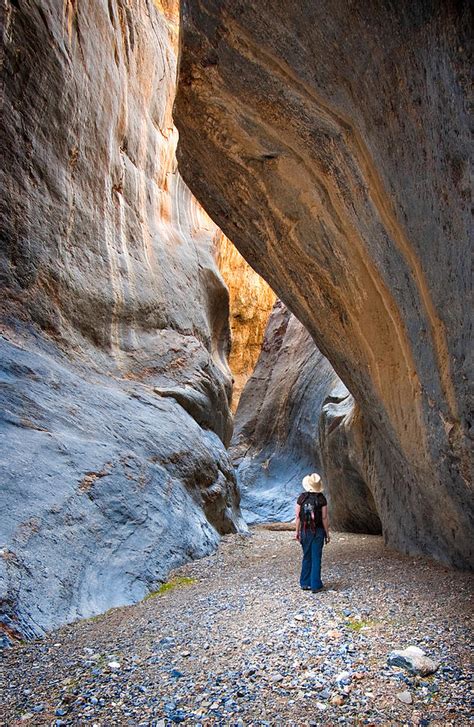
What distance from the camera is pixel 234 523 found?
12.0m

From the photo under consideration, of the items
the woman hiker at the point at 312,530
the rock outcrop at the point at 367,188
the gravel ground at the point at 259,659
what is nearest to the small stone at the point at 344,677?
the gravel ground at the point at 259,659

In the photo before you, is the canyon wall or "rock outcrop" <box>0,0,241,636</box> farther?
the canyon wall

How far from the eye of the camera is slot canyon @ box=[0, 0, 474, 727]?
4.44 meters

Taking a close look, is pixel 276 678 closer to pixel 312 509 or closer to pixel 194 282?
pixel 312 509

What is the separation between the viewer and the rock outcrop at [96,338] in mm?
6250

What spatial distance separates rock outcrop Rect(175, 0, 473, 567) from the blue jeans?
1483 millimetres

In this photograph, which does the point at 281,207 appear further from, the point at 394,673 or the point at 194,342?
the point at 194,342

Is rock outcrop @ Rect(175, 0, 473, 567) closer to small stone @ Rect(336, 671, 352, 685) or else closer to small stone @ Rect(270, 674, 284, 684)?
small stone @ Rect(336, 671, 352, 685)

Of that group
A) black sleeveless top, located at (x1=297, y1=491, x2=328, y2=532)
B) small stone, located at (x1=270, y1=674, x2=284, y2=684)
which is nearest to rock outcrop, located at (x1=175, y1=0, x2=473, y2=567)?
black sleeveless top, located at (x1=297, y1=491, x2=328, y2=532)

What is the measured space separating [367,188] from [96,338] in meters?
6.28

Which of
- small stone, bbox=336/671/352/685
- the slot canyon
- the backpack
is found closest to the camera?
small stone, bbox=336/671/352/685

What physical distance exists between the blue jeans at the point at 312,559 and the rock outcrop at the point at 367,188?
1483mm

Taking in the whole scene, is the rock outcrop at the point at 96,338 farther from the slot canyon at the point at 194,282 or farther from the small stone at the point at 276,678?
the small stone at the point at 276,678

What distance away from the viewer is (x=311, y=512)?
Result: 6.79 m
